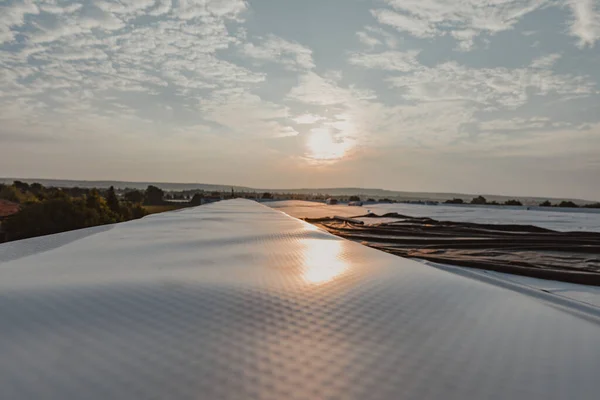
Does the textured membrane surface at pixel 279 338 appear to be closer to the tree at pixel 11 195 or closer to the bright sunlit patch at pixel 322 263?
the bright sunlit patch at pixel 322 263

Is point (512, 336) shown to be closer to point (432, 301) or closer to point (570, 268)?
point (432, 301)

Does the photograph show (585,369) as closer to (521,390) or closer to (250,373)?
(521,390)

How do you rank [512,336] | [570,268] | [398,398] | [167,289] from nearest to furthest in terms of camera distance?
[398,398] < [512,336] < [167,289] < [570,268]

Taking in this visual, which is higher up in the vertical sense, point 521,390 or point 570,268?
point 521,390

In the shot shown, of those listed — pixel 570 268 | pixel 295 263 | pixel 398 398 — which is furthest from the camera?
pixel 570 268

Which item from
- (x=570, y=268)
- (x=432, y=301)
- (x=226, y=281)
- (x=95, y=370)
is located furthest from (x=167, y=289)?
(x=570, y=268)

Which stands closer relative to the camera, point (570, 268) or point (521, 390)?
point (521, 390)

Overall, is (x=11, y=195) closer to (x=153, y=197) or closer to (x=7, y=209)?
(x=7, y=209)

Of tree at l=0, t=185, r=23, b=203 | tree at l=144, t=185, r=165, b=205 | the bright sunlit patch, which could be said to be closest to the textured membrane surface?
the bright sunlit patch
